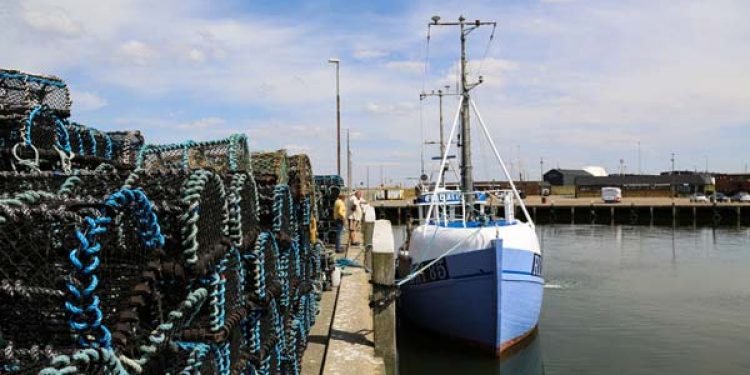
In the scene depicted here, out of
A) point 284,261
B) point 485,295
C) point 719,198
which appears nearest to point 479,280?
point 485,295

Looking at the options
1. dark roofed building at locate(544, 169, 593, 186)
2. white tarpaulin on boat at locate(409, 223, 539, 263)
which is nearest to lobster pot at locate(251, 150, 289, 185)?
white tarpaulin on boat at locate(409, 223, 539, 263)

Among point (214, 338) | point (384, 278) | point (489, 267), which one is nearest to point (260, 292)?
point (214, 338)

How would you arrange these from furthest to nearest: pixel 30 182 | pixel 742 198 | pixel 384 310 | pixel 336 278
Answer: pixel 742 198
pixel 336 278
pixel 384 310
pixel 30 182

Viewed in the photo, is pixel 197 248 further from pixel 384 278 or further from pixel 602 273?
pixel 602 273

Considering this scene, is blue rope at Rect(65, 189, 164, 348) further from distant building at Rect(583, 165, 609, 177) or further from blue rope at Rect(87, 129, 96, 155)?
distant building at Rect(583, 165, 609, 177)

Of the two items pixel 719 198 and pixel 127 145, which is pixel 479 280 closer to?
pixel 127 145

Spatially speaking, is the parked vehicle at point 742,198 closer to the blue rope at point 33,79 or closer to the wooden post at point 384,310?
the wooden post at point 384,310

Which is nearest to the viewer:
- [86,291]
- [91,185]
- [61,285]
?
[86,291]

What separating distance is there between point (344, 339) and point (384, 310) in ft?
2.47

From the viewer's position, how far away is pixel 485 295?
10.3m

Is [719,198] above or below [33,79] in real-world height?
below

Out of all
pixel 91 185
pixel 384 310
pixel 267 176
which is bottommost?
pixel 384 310

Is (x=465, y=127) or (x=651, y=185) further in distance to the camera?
(x=651, y=185)

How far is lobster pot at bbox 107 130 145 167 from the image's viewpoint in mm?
6984
